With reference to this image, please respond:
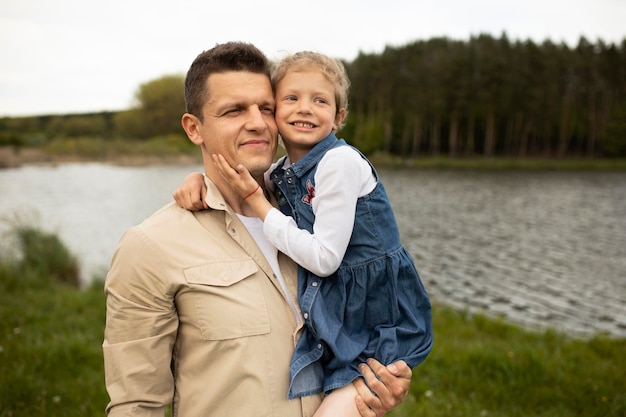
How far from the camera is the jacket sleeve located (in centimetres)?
183

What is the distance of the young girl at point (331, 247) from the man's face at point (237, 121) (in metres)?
0.10

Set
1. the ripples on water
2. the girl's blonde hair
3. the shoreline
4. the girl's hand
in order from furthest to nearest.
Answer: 1. the shoreline
2. the ripples on water
3. the girl's blonde hair
4. the girl's hand

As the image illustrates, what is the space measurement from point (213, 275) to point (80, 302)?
6.79 m

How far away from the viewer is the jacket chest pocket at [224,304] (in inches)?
73.6

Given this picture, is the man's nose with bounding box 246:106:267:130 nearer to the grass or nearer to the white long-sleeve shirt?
the white long-sleeve shirt

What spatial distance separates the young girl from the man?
8cm

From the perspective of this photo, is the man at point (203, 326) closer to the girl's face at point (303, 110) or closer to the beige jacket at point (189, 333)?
the beige jacket at point (189, 333)

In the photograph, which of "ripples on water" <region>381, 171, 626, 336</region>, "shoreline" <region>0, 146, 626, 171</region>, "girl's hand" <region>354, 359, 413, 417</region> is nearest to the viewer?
"girl's hand" <region>354, 359, 413, 417</region>

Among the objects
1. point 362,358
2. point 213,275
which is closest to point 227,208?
point 213,275

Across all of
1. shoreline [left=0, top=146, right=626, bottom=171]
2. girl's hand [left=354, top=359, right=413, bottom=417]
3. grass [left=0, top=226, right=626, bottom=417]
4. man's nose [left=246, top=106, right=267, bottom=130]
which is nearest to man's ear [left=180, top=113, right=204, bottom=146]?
man's nose [left=246, top=106, right=267, bottom=130]

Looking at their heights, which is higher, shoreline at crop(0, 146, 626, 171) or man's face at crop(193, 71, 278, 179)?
man's face at crop(193, 71, 278, 179)

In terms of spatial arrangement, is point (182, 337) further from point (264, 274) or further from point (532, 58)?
point (532, 58)

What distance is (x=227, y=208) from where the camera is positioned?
210 centimetres

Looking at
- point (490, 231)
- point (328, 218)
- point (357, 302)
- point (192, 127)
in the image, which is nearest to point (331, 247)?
point (328, 218)
